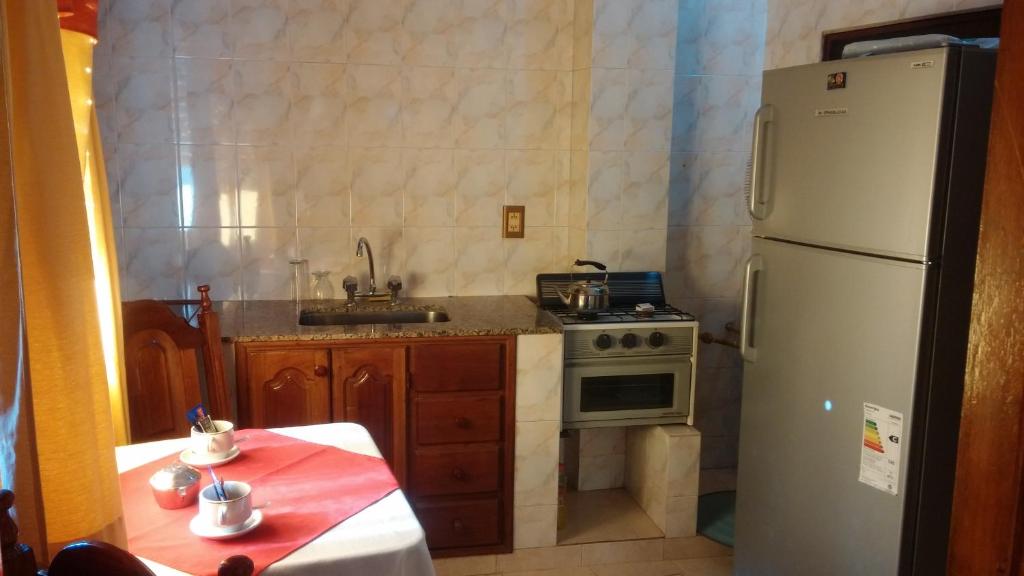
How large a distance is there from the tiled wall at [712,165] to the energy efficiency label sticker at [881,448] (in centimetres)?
165

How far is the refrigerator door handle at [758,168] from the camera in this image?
8.20ft

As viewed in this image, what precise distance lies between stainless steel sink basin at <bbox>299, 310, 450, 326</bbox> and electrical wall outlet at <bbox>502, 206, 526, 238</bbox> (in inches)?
19.5

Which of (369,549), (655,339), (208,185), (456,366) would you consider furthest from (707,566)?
(208,185)

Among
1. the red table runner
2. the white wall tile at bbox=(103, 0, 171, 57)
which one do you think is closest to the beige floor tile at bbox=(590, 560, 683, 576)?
the red table runner

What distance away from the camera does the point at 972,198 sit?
194 centimetres

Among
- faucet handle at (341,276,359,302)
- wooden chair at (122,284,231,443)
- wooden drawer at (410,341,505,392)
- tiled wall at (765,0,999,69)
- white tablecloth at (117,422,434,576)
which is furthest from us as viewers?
faucet handle at (341,276,359,302)

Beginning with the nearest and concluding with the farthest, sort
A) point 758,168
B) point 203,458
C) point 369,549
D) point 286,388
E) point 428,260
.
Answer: point 369,549 → point 203,458 → point 758,168 → point 286,388 → point 428,260

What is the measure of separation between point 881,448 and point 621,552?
4.45ft

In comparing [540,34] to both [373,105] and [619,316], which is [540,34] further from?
[619,316]

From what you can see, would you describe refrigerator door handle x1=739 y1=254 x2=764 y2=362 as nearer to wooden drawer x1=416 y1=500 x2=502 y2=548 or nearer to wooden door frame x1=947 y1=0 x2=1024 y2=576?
wooden drawer x1=416 y1=500 x2=502 y2=548

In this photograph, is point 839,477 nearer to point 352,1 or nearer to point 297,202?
point 297,202

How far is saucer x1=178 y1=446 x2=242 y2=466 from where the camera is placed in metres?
1.83

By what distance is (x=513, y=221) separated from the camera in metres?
3.53

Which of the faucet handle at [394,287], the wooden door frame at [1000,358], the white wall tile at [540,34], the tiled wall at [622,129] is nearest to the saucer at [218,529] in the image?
the wooden door frame at [1000,358]
